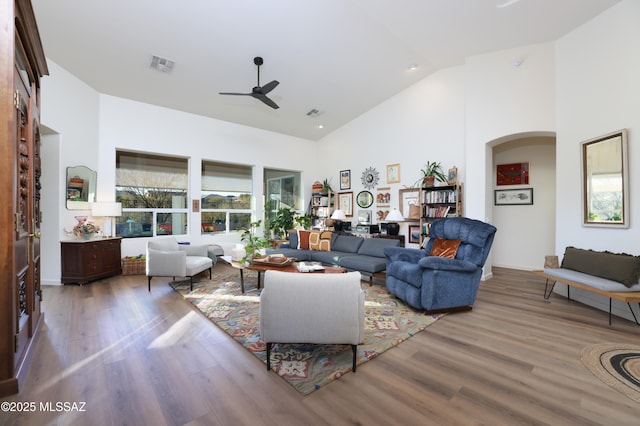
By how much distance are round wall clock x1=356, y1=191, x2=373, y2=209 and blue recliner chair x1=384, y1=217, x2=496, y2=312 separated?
2.93 meters

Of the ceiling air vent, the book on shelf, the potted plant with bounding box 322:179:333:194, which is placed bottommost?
the book on shelf

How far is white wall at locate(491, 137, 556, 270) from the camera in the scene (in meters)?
5.52

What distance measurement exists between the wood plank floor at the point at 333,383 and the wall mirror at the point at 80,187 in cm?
210

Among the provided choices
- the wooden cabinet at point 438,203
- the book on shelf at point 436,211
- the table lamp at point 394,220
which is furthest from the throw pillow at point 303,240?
the book on shelf at point 436,211

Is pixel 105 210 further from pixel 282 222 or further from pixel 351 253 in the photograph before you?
pixel 351 253

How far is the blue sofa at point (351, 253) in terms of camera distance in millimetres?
4610

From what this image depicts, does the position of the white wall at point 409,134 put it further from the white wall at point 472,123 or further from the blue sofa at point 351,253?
the blue sofa at point 351,253

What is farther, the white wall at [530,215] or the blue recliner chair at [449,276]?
the white wall at [530,215]

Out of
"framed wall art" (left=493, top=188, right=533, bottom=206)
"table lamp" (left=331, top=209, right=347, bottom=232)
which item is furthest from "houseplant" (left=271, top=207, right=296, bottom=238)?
"framed wall art" (left=493, top=188, right=533, bottom=206)

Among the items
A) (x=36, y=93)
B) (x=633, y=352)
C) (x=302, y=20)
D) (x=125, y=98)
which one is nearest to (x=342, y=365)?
(x=633, y=352)

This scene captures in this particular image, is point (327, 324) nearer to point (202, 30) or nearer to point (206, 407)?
point (206, 407)

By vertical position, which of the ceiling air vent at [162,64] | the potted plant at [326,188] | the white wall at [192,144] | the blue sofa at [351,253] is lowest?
the blue sofa at [351,253]

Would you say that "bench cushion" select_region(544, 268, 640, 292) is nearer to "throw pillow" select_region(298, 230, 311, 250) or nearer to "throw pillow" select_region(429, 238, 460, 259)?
"throw pillow" select_region(429, 238, 460, 259)

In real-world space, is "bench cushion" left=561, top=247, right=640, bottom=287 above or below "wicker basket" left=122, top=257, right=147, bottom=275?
above
